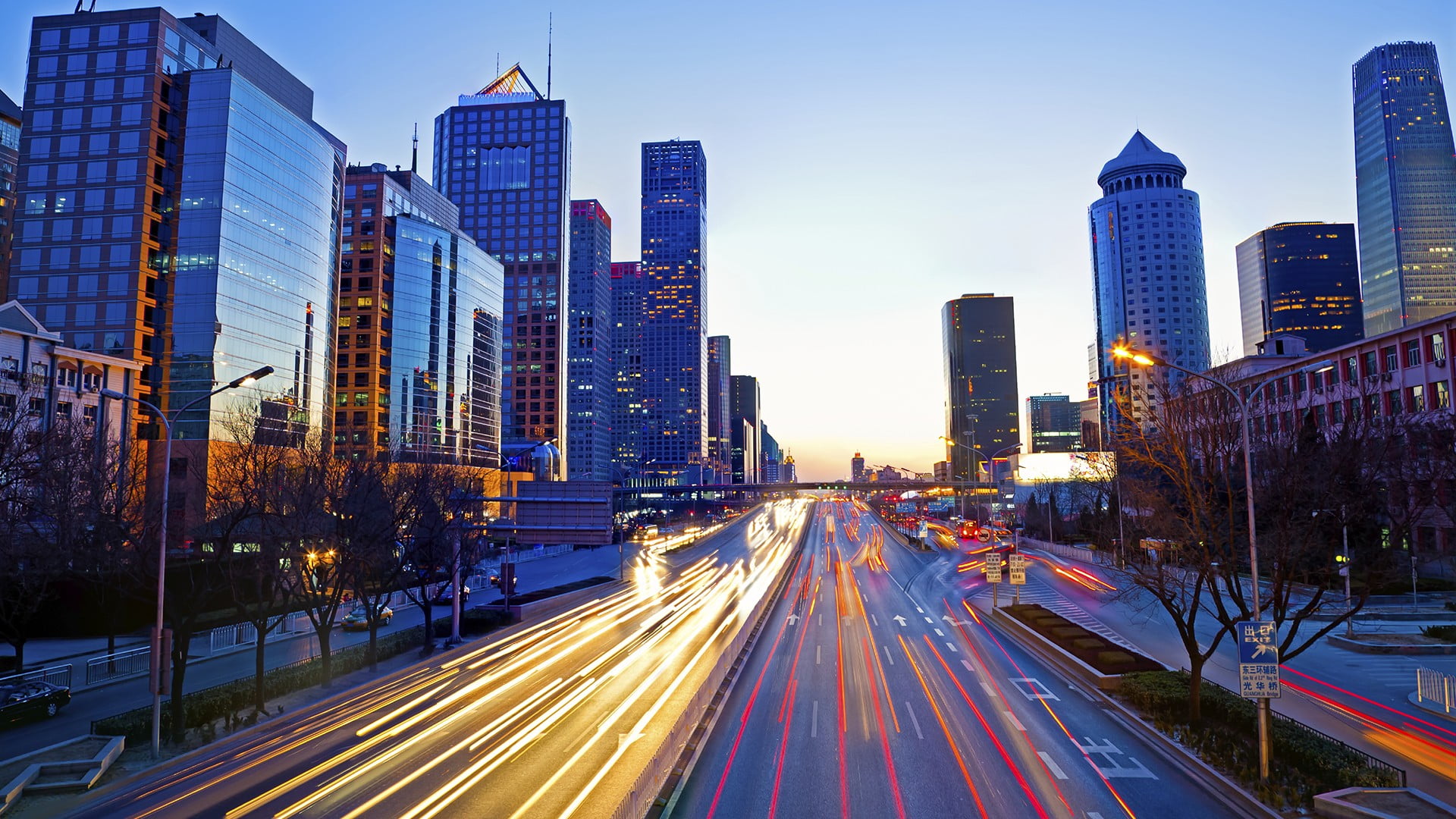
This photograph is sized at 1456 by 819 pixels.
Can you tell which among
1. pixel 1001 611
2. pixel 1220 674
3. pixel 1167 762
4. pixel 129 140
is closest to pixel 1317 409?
pixel 1001 611

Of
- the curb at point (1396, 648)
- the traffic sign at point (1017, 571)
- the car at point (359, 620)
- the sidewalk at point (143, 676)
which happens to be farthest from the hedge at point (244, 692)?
the curb at point (1396, 648)

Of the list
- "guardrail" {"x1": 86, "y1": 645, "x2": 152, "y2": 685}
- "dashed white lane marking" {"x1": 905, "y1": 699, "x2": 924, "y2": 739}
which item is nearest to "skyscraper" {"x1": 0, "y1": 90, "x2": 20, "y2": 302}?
"guardrail" {"x1": 86, "y1": 645, "x2": 152, "y2": 685}

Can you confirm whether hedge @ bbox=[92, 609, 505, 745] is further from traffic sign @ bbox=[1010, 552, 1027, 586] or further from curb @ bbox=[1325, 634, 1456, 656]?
curb @ bbox=[1325, 634, 1456, 656]

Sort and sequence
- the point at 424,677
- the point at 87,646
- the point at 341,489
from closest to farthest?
the point at 424,677 → the point at 341,489 → the point at 87,646

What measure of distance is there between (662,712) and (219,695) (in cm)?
1651

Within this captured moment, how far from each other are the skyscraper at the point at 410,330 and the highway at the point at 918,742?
110 m

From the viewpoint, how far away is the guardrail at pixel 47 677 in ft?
92.1

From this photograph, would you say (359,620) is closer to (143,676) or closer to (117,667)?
(143,676)

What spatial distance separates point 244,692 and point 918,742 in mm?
24842

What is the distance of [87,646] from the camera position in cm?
4000

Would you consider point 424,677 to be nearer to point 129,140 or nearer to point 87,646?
point 87,646

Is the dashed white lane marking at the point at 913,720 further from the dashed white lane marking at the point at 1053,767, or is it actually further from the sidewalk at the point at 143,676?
the sidewalk at the point at 143,676

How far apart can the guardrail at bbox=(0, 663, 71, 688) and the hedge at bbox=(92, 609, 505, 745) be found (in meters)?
5.73

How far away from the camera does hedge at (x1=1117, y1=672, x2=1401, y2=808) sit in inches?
680
